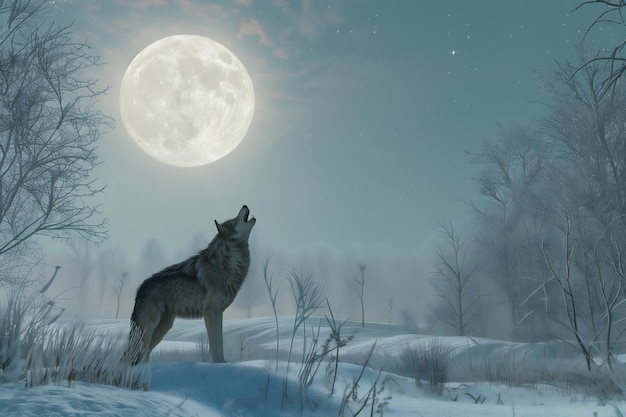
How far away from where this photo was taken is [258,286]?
49938 mm

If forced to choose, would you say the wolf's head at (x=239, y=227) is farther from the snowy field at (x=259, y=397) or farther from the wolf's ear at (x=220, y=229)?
the snowy field at (x=259, y=397)

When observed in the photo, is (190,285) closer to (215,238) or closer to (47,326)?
(215,238)

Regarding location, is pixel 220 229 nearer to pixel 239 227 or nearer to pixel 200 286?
pixel 239 227

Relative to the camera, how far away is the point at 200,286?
546 cm

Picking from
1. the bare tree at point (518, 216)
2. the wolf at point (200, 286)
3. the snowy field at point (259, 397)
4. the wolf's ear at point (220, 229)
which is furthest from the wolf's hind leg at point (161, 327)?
the bare tree at point (518, 216)

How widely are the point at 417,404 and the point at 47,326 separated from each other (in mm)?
3371

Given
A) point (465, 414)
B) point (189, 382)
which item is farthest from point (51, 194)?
point (465, 414)

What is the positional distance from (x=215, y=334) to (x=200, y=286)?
1.90 feet

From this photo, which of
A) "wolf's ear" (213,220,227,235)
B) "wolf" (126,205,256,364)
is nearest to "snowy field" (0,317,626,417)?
"wolf" (126,205,256,364)

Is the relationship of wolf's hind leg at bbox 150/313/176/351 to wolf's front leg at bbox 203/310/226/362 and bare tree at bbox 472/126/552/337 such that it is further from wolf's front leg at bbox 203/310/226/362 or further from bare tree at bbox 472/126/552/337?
bare tree at bbox 472/126/552/337

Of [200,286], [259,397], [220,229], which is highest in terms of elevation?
[220,229]

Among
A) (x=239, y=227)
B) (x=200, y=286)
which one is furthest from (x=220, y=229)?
(x=200, y=286)

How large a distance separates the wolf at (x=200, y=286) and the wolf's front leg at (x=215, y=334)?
0.01 metres

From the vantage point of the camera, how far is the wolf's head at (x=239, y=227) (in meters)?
5.65
